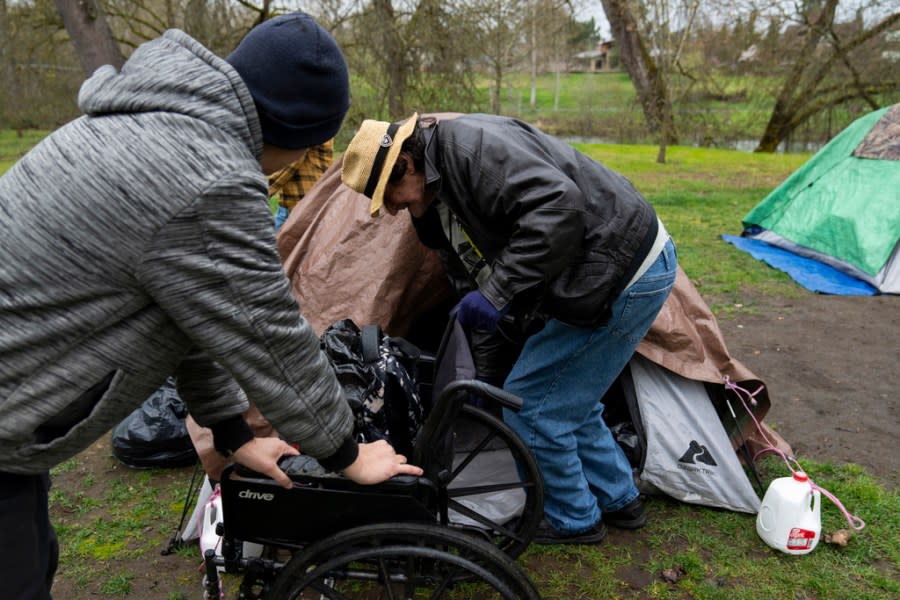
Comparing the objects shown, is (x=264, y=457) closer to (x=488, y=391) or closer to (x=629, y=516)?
(x=488, y=391)

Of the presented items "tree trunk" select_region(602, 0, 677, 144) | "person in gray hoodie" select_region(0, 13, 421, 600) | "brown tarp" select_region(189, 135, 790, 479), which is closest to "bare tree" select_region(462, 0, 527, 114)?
"tree trunk" select_region(602, 0, 677, 144)

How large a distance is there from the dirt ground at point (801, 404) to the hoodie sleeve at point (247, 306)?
1509mm

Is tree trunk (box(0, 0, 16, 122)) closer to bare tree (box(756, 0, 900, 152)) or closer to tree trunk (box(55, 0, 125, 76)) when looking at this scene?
tree trunk (box(55, 0, 125, 76))

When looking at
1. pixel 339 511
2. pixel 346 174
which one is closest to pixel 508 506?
pixel 339 511

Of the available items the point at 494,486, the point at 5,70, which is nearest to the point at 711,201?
the point at 494,486

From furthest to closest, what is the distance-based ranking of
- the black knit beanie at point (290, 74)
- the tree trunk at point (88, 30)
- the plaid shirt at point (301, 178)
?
the tree trunk at point (88, 30)
the plaid shirt at point (301, 178)
the black knit beanie at point (290, 74)

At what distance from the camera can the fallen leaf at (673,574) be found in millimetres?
2408

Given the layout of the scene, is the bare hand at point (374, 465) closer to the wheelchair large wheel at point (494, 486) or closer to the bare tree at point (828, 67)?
the wheelchair large wheel at point (494, 486)

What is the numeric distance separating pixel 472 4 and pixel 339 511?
11.6m

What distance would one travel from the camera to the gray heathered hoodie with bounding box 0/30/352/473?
40.3 inches

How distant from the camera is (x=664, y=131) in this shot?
13.0 m

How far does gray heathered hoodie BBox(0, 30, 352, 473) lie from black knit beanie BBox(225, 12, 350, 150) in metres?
0.04

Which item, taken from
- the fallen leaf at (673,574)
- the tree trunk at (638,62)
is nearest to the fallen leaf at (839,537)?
the fallen leaf at (673,574)

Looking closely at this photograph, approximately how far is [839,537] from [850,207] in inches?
166
